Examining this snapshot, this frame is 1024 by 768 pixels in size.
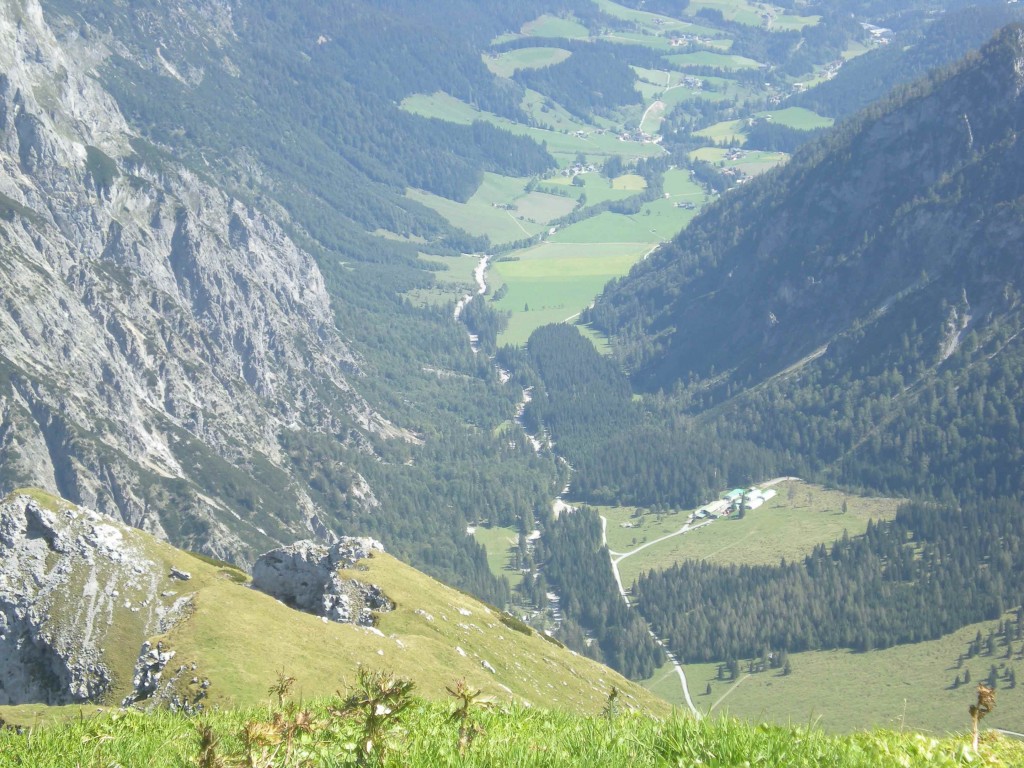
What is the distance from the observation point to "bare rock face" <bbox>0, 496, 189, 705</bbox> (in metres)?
97.2

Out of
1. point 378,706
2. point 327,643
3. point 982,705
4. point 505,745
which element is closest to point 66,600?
point 327,643

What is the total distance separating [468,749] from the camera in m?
23.9

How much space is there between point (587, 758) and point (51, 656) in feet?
281

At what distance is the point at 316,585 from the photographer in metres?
116

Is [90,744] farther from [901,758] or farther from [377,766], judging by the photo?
[901,758]

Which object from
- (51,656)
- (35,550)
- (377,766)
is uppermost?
(35,550)

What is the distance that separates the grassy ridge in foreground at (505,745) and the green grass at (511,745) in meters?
0.03

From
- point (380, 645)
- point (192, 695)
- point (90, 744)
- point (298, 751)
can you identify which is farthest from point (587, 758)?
point (380, 645)

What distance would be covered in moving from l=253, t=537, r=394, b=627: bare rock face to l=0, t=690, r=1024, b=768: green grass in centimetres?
8646

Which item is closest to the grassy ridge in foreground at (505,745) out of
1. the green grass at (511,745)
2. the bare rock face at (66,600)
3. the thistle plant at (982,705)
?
the green grass at (511,745)

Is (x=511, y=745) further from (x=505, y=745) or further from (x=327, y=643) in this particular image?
(x=327, y=643)

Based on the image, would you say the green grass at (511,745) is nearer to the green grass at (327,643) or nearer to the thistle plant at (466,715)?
the thistle plant at (466,715)

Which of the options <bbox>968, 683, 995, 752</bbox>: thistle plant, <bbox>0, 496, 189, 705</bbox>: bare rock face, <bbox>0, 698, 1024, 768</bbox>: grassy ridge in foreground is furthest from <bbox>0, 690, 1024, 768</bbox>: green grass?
<bbox>0, 496, 189, 705</bbox>: bare rock face

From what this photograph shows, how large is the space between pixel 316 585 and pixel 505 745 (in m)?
94.1
